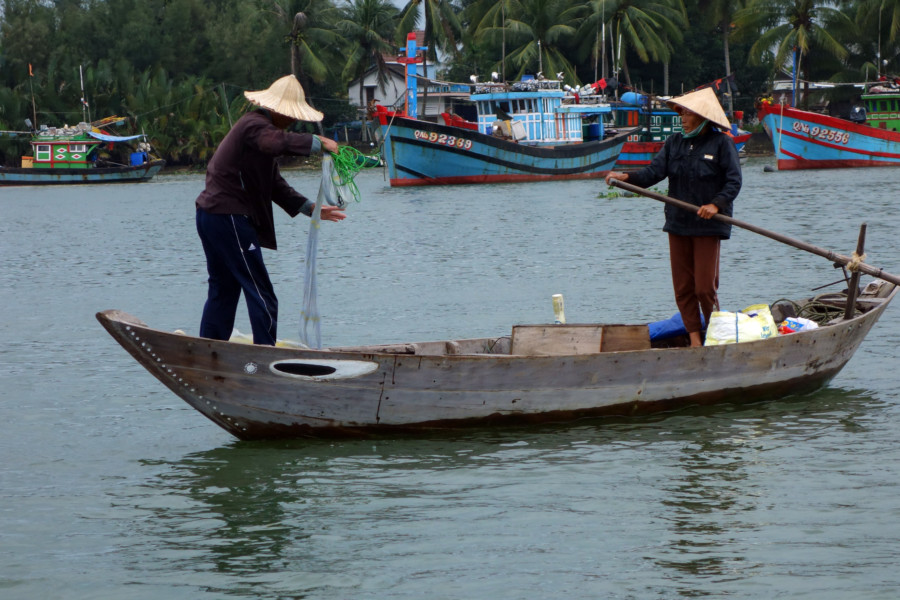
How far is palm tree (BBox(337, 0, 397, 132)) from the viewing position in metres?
52.2

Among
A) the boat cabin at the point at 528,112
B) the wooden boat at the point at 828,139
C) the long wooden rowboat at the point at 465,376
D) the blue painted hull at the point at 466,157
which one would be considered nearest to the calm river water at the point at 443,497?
the long wooden rowboat at the point at 465,376

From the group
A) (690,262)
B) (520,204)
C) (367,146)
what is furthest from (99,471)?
(367,146)

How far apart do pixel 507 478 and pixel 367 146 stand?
4740 cm

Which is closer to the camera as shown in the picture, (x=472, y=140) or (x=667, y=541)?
(x=667, y=541)

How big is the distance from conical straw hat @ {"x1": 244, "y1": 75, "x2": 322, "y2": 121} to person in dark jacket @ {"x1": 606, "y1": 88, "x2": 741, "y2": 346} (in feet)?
5.98

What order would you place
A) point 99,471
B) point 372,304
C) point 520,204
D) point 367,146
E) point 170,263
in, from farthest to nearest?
point 367,146
point 520,204
point 170,263
point 372,304
point 99,471

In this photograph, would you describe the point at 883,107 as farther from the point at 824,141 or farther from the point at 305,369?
the point at 305,369

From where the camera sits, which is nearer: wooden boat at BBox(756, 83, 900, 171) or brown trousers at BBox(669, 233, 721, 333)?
brown trousers at BBox(669, 233, 721, 333)

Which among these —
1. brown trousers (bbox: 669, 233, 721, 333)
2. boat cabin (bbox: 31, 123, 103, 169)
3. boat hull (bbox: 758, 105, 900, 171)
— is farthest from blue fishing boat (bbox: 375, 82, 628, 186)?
brown trousers (bbox: 669, 233, 721, 333)

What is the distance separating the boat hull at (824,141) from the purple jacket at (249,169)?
3219cm

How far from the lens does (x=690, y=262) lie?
22.9 feet

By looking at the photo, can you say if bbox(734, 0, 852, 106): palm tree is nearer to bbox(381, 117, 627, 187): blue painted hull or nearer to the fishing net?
bbox(381, 117, 627, 187): blue painted hull

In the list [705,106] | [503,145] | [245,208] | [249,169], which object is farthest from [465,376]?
[503,145]

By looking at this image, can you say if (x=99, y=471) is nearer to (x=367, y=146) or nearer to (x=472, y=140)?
(x=472, y=140)
